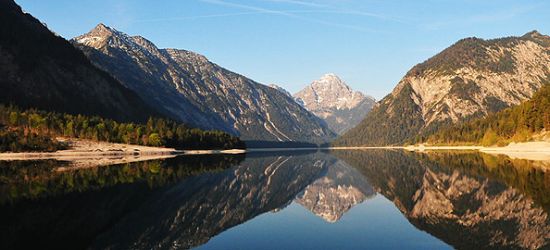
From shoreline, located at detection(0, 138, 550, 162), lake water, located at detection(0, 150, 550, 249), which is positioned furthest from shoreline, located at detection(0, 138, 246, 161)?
lake water, located at detection(0, 150, 550, 249)

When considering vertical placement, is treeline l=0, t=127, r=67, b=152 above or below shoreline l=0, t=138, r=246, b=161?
above

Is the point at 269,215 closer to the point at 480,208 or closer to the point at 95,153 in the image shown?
the point at 480,208

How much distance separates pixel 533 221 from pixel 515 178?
3916 centimetres

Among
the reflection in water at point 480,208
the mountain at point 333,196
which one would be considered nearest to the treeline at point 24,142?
the mountain at point 333,196

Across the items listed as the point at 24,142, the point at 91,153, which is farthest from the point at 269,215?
the point at 24,142

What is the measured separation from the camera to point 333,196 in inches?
2628

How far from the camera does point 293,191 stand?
75.4 meters

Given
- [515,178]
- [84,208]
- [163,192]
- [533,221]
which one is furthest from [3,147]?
[533,221]

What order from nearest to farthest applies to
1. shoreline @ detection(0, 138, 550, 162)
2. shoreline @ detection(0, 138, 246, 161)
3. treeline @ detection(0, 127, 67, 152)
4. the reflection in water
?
1. the reflection in water
2. shoreline @ detection(0, 138, 246, 161)
3. shoreline @ detection(0, 138, 550, 162)
4. treeline @ detection(0, 127, 67, 152)

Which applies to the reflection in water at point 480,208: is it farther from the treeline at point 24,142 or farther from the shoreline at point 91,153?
the treeline at point 24,142

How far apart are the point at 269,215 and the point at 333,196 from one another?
20.0 m

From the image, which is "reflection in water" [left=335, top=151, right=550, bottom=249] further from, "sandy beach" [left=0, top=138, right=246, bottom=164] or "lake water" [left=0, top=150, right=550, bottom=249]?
"sandy beach" [left=0, top=138, right=246, bottom=164]

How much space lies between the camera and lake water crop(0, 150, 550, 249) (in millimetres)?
33625

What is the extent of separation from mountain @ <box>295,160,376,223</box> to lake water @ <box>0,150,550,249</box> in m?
0.26
